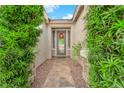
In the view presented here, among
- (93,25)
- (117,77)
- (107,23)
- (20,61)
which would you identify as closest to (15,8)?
(20,61)

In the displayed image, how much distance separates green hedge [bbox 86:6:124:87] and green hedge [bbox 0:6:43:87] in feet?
4.03

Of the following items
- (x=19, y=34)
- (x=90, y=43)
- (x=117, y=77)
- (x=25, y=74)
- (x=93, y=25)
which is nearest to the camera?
(x=117, y=77)

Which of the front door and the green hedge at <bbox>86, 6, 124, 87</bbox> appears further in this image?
the front door

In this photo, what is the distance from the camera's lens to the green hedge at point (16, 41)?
2.99m

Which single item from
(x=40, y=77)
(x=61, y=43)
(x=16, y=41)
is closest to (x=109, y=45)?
(x=16, y=41)

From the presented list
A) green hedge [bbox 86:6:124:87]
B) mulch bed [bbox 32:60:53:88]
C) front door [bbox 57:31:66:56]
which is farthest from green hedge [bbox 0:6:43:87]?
front door [bbox 57:31:66:56]

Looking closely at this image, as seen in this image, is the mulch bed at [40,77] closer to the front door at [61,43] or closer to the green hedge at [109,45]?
the green hedge at [109,45]

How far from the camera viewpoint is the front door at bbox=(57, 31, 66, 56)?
12.9 metres

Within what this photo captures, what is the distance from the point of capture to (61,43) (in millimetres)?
13062

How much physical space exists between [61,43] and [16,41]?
10.0 meters

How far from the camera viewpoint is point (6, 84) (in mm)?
3127

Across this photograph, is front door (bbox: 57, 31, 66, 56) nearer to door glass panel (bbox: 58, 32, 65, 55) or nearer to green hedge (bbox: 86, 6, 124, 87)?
door glass panel (bbox: 58, 32, 65, 55)

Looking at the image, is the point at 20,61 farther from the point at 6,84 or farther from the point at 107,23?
the point at 107,23

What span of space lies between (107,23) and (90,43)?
0.64 metres
